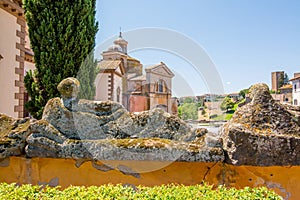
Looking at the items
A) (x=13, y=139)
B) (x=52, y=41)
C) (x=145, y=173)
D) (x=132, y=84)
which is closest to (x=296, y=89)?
(x=132, y=84)

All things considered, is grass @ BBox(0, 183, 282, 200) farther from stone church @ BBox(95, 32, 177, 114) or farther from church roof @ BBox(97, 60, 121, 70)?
church roof @ BBox(97, 60, 121, 70)

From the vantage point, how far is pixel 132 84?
13.0 meters

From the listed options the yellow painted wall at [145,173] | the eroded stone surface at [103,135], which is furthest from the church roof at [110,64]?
the yellow painted wall at [145,173]

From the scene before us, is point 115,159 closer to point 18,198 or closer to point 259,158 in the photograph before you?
point 18,198

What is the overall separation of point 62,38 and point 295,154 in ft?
21.8

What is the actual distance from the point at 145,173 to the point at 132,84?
1070 centimetres

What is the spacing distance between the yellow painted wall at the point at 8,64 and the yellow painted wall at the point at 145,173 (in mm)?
5454

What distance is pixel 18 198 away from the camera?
1937 millimetres

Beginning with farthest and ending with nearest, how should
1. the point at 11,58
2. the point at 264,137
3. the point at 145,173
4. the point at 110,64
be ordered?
the point at 110,64 < the point at 11,58 < the point at 145,173 < the point at 264,137

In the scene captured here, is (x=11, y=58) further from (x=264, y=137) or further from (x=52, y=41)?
(x=264, y=137)

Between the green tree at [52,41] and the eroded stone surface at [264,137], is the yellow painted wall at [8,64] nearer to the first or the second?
the green tree at [52,41]

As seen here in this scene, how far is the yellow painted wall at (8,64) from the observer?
23.9ft

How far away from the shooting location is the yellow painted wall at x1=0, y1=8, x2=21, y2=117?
23.9 feet

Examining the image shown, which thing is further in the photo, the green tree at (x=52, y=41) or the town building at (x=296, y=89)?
the town building at (x=296, y=89)
